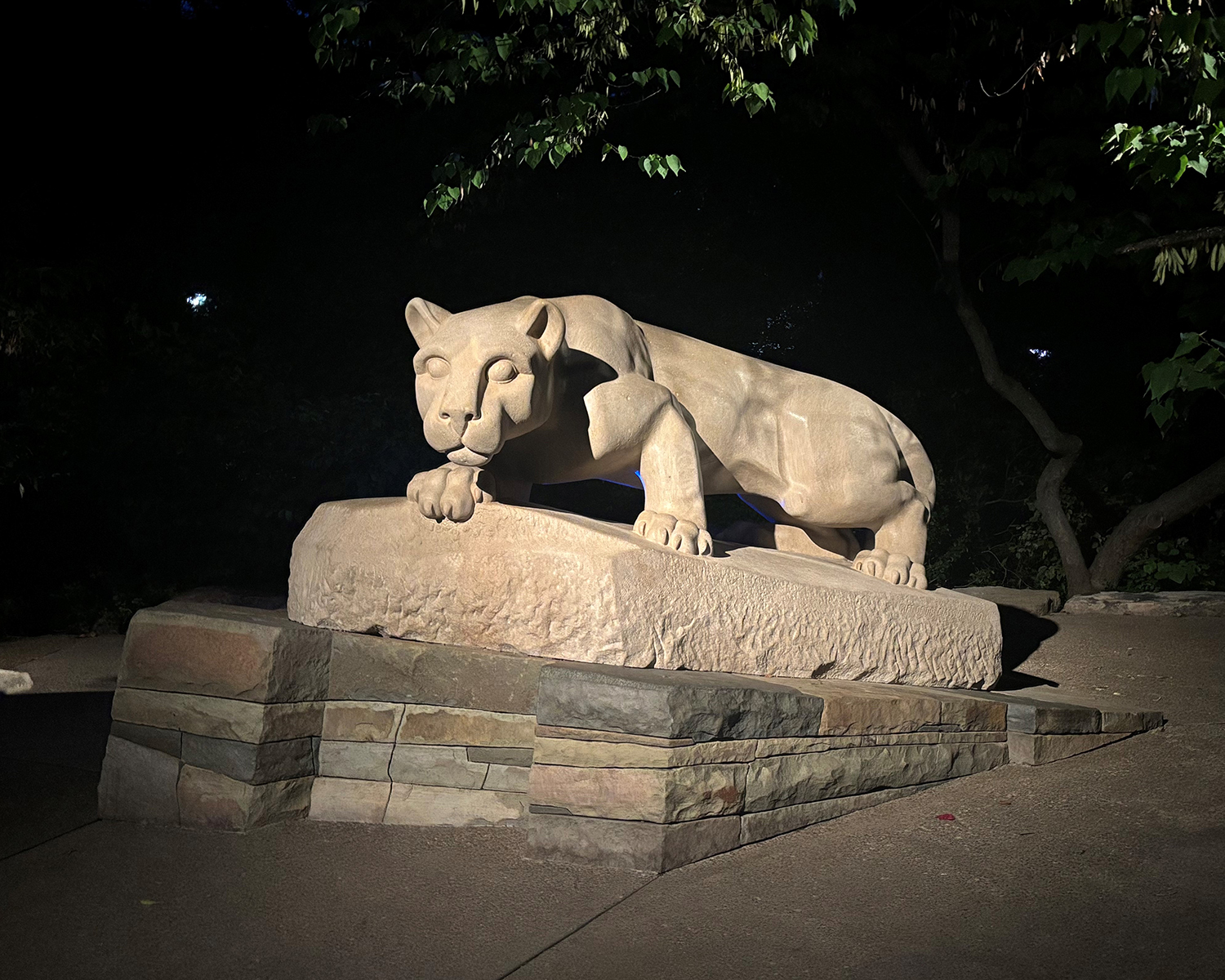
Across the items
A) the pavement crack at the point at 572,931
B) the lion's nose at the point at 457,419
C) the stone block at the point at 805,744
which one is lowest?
the pavement crack at the point at 572,931

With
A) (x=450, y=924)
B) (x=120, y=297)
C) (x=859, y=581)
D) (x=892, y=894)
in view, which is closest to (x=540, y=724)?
(x=450, y=924)

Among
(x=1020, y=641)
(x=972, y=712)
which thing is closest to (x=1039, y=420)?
(x=1020, y=641)

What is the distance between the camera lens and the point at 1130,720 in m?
3.97

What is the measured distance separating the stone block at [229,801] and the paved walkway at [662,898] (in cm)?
5

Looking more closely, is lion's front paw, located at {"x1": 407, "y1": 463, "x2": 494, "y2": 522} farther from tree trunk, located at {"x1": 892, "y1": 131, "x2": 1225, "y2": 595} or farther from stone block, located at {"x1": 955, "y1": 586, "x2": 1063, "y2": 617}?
tree trunk, located at {"x1": 892, "y1": 131, "x2": 1225, "y2": 595}

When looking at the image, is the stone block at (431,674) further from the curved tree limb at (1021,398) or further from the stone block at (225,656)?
the curved tree limb at (1021,398)

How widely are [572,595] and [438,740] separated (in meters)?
0.61

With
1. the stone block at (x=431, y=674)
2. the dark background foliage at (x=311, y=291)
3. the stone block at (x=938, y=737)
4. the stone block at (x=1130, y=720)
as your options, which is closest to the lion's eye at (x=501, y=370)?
the stone block at (x=431, y=674)

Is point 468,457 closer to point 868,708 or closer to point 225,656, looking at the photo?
point 225,656

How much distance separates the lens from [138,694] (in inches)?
120

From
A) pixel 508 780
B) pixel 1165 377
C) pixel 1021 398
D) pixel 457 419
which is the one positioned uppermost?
pixel 1021 398

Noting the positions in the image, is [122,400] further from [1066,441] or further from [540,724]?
[1066,441]

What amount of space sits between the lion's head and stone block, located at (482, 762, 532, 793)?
0.94 metres

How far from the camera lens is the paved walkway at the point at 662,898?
84.0 inches
